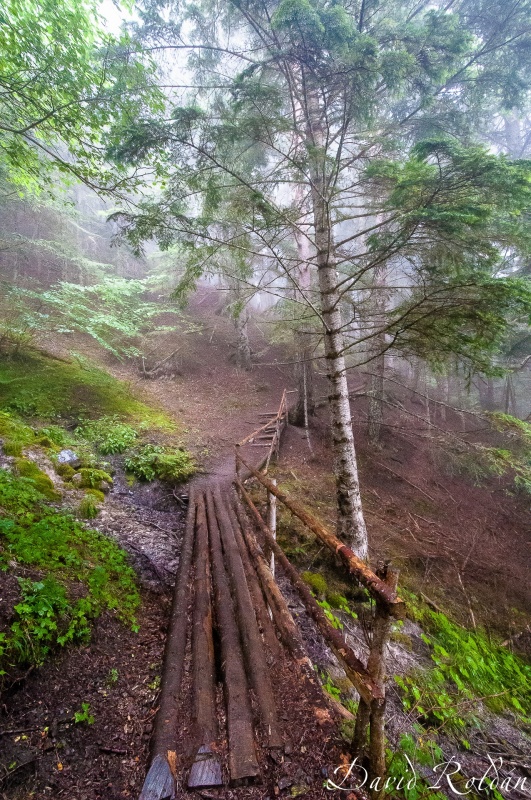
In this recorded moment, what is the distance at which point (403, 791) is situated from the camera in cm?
264

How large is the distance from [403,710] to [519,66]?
1571 centimetres

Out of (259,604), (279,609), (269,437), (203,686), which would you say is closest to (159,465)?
(269,437)

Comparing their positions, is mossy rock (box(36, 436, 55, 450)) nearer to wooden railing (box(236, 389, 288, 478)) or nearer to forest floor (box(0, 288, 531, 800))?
forest floor (box(0, 288, 531, 800))

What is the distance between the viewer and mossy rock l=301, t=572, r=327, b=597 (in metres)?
5.76

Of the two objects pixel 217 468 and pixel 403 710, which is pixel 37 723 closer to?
pixel 403 710

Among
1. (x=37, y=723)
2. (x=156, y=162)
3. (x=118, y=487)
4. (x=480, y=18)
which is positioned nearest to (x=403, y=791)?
(x=37, y=723)

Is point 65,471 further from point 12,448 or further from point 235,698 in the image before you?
point 235,698

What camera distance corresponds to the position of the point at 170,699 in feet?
8.54

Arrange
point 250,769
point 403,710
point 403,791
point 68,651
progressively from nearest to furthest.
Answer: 1. point 250,769
2. point 403,791
3. point 68,651
4. point 403,710

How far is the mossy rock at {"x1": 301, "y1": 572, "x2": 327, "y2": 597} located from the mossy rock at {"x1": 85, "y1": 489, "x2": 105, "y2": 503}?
420 centimetres

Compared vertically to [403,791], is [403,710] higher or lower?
lower

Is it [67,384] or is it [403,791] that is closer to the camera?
[403,791]

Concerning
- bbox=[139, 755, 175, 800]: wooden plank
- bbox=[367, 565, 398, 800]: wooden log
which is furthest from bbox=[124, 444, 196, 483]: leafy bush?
bbox=[367, 565, 398, 800]: wooden log

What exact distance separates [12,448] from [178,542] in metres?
3.83
